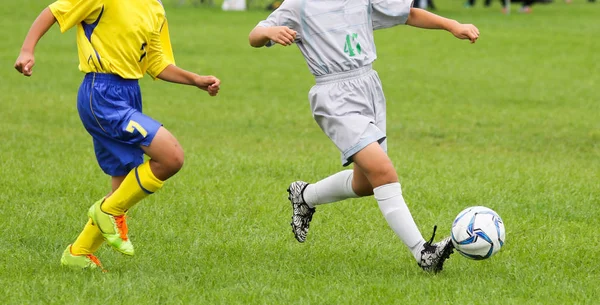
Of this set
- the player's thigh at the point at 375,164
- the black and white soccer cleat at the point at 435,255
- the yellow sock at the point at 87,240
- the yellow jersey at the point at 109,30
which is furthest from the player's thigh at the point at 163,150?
the black and white soccer cleat at the point at 435,255

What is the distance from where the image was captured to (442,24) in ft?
18.1

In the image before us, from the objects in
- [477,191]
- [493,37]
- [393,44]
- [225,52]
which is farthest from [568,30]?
[477,191]

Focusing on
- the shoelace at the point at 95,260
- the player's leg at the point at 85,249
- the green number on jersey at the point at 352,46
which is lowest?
the shoelace at the point at 95,260

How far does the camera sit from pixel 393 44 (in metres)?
21.1

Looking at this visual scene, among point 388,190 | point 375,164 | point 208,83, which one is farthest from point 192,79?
point 388,190

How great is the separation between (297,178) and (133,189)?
131 inches

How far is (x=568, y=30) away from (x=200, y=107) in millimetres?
12622

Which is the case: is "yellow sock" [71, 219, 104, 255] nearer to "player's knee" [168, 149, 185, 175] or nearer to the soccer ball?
"player's knee" [168, 149, 185, 175]

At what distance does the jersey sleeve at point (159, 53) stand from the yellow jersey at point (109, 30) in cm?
16

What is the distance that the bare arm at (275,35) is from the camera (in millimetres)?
5137

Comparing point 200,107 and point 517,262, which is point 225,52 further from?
point 517,262

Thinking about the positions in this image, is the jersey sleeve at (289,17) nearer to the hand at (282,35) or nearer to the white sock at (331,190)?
the hand at (282,35)

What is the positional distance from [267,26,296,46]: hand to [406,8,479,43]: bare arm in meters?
0.83

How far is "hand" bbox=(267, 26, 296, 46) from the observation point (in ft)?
16.8
